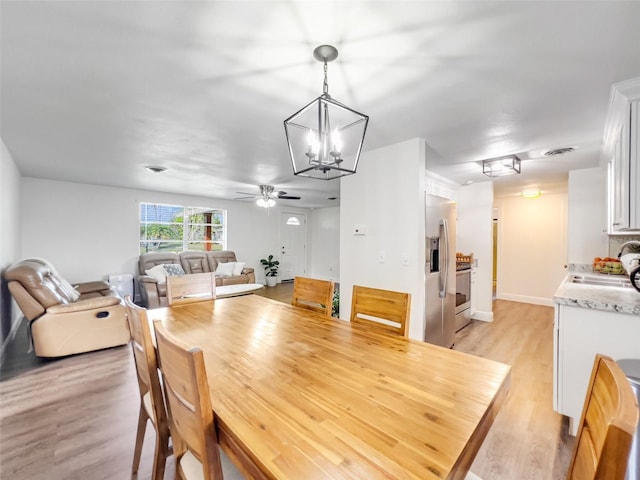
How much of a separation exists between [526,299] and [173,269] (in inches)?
293

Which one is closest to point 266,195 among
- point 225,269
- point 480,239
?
point 225,269

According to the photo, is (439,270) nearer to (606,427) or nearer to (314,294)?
(314,294)

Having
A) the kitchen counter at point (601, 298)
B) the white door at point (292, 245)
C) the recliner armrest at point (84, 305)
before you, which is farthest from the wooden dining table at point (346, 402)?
the white door at point (292, 245)

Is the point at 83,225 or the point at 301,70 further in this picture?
the point at 83,225

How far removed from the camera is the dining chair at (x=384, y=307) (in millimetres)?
1669

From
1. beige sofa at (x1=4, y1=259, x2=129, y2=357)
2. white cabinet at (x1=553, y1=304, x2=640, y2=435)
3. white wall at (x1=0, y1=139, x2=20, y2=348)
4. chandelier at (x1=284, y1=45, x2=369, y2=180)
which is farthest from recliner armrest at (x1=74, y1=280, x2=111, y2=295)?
white cabinet at (x1=553, y1=304, x2=640, y2=435)

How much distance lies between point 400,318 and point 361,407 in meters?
0.83

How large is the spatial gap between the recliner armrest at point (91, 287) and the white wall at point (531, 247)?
8000 millimetres

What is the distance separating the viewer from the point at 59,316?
10.1ft

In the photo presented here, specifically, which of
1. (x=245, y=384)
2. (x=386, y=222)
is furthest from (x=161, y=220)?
(x=245, y=384)

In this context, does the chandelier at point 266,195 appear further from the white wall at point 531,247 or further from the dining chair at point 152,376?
the white wall at point 531,247

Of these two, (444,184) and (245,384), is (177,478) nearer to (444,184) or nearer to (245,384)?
(245,384)

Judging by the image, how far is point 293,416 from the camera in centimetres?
88

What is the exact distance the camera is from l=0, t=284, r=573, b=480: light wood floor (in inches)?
65.8
